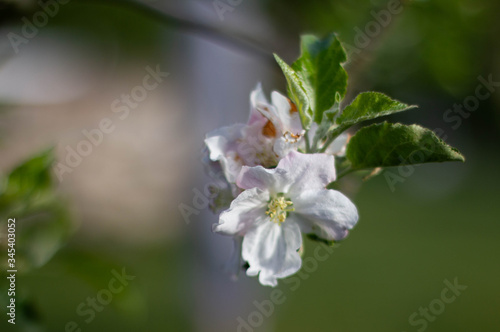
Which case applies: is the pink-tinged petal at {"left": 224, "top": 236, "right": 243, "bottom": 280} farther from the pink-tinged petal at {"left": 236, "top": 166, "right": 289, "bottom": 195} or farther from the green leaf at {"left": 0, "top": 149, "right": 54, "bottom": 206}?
the green leaf at {"left": 0, "top": 149, "right": 54, "bottom": 206}

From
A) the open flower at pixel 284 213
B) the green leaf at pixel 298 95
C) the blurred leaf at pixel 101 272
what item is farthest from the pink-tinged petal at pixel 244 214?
the blurred leaf at pixel 101 272

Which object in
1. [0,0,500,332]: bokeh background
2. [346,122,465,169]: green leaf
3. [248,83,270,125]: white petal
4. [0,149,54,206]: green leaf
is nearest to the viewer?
[346,122,465,169]: green leaf

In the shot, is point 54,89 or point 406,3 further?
point 54,89

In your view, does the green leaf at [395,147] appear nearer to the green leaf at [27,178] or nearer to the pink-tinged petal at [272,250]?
the pink-tinged petal at [272,250]

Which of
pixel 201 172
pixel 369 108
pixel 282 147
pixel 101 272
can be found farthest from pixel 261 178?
pixel 201 172

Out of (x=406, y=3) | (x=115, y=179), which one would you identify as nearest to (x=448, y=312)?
(x=406, y=3)

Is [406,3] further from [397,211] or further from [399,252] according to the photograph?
[397,211]

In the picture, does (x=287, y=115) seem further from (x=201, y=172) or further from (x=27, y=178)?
(x=201, y=172)

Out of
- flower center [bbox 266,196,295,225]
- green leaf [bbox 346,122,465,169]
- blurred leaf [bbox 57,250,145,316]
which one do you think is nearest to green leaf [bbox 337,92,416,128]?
green leaf [bbox 346,122,465,169]
